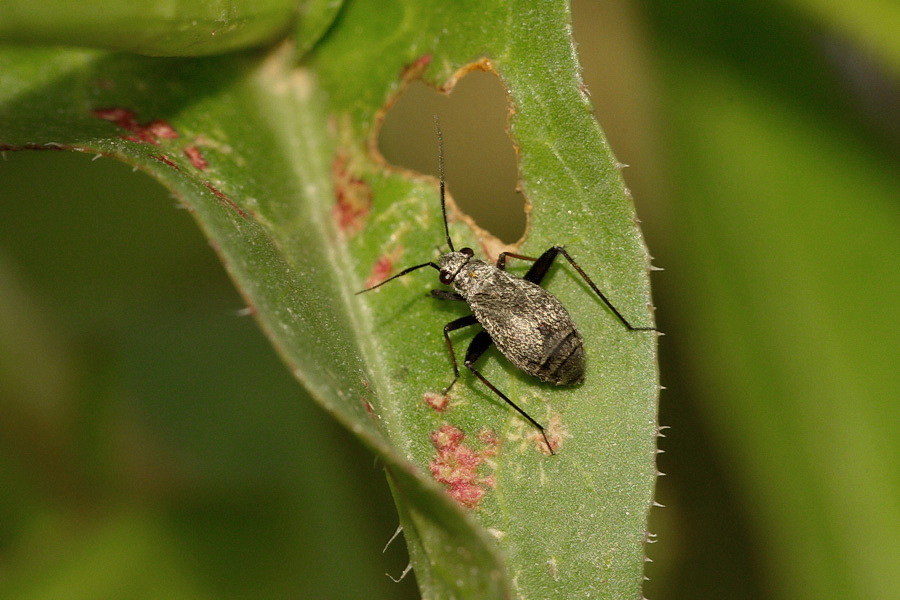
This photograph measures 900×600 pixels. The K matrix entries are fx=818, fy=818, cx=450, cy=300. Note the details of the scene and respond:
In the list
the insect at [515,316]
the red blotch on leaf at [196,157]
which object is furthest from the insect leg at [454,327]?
the red blotch on leaf at [196,157]

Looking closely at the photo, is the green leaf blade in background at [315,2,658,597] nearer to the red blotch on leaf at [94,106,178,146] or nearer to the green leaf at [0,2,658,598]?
the green leaf at [0,2,658,598]

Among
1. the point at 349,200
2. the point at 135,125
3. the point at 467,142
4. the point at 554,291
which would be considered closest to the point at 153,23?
the point at 135,125

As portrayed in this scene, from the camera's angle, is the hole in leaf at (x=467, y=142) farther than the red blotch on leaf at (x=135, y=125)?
Yes

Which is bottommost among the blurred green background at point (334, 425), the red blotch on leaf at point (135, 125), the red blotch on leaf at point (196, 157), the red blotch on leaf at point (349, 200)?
the blurred green background at point (334, 425)

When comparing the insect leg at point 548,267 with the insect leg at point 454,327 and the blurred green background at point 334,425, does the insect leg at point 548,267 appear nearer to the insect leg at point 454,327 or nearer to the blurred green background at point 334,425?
the insect leg at point 454,327

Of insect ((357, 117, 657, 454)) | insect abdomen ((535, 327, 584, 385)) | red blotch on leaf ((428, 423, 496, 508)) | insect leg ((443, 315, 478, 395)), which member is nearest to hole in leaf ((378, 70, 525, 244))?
insect ((357, 117, 657, 454))

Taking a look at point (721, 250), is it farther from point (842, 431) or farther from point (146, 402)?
point (146, 402)

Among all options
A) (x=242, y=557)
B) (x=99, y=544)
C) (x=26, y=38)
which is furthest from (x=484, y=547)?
(x=99, y=544)
